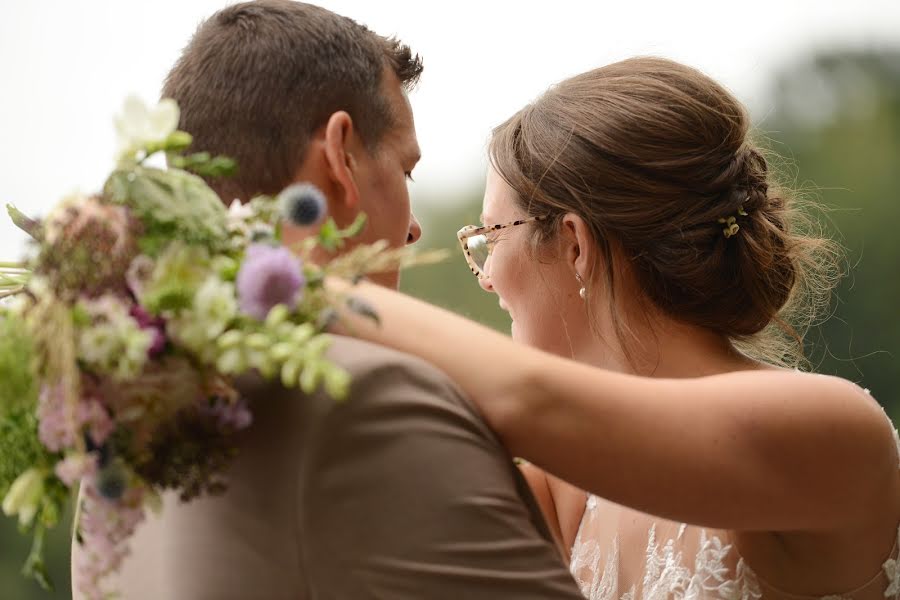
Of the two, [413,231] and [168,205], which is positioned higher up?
[168,205]

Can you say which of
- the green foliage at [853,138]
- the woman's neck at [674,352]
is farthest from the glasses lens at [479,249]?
the green foliage at [853,138]

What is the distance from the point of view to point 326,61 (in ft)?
7.26

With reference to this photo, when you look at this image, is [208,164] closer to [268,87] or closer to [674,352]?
[268,87]

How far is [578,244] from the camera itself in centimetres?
274

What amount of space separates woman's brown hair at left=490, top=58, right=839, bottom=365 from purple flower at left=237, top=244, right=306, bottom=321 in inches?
54.4

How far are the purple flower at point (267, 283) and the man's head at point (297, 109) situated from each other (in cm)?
63

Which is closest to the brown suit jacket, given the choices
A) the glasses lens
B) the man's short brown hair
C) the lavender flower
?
the lavender flower

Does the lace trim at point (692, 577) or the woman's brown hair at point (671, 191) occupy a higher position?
the woman's brown hair at point (671, 191)

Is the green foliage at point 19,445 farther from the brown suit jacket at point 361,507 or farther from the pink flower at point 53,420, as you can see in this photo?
the brown suit jacket at point 361,507

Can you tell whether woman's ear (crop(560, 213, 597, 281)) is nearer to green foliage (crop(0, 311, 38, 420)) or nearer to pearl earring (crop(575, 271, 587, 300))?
pearl earring (crop(575, 271, 587, 300))

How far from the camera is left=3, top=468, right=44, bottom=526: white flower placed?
57.1 inches

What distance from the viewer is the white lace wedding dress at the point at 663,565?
2.33 metres

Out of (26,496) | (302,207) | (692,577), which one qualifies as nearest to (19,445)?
(26,496)

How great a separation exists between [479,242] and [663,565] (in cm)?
89
